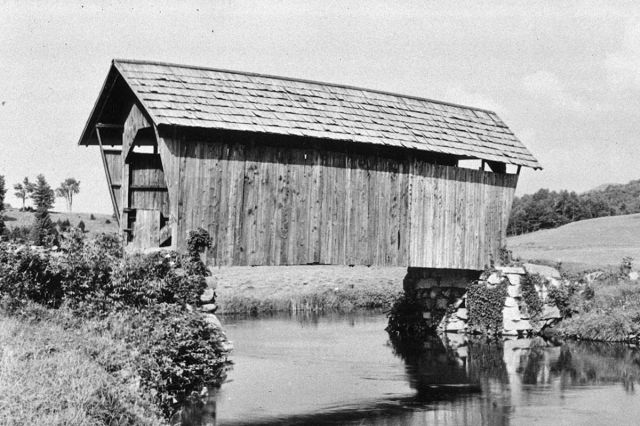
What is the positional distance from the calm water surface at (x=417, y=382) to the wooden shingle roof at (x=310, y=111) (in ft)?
16.0

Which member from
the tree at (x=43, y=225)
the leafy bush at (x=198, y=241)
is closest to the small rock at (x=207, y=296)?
the leafy bush at (x=198, y=241)

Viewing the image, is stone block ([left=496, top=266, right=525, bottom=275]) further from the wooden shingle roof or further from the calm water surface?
the wooden shingle roof

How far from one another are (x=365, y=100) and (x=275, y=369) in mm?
6855

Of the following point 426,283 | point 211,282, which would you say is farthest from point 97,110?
point 426,283

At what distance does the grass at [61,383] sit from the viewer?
8.39m

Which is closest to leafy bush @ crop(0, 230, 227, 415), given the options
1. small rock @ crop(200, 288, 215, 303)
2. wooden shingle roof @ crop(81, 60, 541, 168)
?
small rock @ crop(200, 288, 215, 303)

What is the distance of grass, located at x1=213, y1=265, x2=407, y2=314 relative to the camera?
27.8m

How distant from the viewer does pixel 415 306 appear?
78.6 feet

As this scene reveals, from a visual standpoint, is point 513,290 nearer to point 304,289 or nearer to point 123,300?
point 304,289

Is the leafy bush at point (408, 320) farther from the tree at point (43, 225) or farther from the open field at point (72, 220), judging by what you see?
the open field at point (72, 220)

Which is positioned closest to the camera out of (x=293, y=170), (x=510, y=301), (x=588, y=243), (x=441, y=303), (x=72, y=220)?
(x=293, y=170)

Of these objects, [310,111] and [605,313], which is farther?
[605,313]

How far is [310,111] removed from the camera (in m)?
17.5

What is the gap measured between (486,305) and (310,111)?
8.25 m
